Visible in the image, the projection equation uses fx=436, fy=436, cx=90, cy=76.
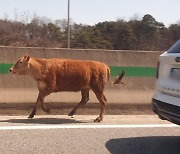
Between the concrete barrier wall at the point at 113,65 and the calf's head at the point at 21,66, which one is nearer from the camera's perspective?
the calf's head at the point at 21,66

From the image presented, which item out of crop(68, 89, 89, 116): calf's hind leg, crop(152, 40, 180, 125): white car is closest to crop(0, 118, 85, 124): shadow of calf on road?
crop(68, 89, 89, 116): calf's hind leg

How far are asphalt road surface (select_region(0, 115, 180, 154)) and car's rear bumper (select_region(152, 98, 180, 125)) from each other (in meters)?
0.59

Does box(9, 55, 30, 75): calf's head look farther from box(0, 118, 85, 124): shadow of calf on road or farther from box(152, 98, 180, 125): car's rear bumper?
box(152, 98, 180, 125): car's rear bumper

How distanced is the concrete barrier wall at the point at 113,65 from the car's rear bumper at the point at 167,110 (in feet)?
15.6

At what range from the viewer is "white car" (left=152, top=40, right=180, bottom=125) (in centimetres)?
618

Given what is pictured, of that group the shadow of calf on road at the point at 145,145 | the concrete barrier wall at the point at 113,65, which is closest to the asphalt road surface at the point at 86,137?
the shadow of calf on road at the point at 145,145

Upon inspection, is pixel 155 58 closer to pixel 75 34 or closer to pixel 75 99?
pixel 75 99

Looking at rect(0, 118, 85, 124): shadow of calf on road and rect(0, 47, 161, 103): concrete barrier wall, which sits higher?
rect(0, 47, 161, 103): concrete barrier wall

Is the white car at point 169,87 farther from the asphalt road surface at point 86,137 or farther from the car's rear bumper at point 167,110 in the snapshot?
the asphalt road surface at point 86,137

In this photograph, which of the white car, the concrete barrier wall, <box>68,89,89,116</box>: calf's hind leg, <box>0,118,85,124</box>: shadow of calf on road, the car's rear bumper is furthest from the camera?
the concrete barrier wall

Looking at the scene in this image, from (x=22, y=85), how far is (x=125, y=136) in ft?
13.5

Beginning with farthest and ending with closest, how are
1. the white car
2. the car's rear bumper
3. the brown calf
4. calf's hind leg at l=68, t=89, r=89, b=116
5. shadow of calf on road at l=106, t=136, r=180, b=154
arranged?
calf's hind leg at l=68, t=89, r=89, b=116 → the brown calf → shadow of calf on road at l=106, t=136, r=180, b=154 → the white car → the car's rear bumper

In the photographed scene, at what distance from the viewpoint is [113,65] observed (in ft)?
37.9

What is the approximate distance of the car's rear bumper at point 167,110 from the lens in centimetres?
607
